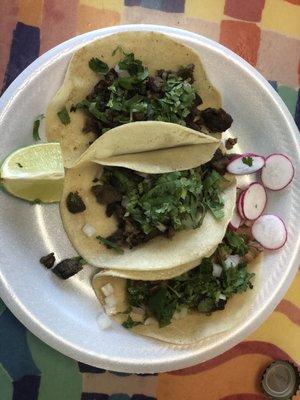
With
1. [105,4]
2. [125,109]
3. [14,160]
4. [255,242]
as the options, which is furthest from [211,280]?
[105,4]

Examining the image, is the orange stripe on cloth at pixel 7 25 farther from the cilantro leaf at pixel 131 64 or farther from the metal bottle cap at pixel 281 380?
the metal bottle cap at pixel 281 380

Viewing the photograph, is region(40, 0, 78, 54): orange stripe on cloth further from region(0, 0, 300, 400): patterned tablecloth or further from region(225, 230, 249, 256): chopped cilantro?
region(225, 230, 249, 256): chopped cilantro

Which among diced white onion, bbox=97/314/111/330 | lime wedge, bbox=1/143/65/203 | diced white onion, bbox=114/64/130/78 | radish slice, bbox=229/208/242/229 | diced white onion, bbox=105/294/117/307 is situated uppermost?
diced white onion, bbox=114/64/130/78

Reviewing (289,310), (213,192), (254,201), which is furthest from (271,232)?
(289,310)

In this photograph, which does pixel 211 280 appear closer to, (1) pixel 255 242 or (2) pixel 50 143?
(1) pixel 255 242

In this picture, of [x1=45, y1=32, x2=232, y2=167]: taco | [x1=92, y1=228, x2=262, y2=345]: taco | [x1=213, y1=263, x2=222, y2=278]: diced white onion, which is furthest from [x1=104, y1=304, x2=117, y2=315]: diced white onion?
[x1=45, y1=32, x2=232, y2=167]: taco

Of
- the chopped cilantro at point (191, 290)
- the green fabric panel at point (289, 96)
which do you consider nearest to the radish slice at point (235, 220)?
the chopped cilantro at point (191, 290)
